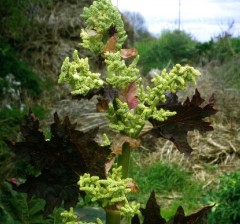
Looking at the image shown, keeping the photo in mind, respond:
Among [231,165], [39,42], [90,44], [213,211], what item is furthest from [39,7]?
[90,44]

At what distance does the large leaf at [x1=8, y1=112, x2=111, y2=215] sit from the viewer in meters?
1.10

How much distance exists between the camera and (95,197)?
3.47ft

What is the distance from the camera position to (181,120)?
1.18 m

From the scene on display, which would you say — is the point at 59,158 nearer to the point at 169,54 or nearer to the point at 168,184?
the point at 168,184

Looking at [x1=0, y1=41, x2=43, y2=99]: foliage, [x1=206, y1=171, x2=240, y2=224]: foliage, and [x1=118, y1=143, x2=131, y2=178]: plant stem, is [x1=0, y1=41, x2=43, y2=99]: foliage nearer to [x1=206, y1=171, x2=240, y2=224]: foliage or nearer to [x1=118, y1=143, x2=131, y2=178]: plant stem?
[x1=206, y1=171, x2=240, y2=224]: foliage

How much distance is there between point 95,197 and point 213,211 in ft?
8.89

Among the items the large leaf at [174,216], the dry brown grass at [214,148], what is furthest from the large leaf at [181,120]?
the dry brown grass at [214,148]

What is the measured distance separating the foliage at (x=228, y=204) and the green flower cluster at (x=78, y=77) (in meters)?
2.63

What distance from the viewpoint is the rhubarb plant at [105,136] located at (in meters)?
1.09

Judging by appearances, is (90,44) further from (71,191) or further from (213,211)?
Result: (213,211)

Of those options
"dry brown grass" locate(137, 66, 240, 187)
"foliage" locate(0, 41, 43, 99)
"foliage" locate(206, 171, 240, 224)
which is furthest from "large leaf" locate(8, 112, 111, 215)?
"foliage" locate(0, 41, 43, 99)

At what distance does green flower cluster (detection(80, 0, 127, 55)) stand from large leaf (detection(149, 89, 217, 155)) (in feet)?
0.54

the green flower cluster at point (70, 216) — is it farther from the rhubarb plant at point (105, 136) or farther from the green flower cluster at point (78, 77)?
the green flower cluster at point (78, 77)

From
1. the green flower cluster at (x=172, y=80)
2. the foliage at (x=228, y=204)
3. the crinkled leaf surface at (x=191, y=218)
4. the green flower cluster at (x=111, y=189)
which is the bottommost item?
the foliage at (x=228, y=204)
